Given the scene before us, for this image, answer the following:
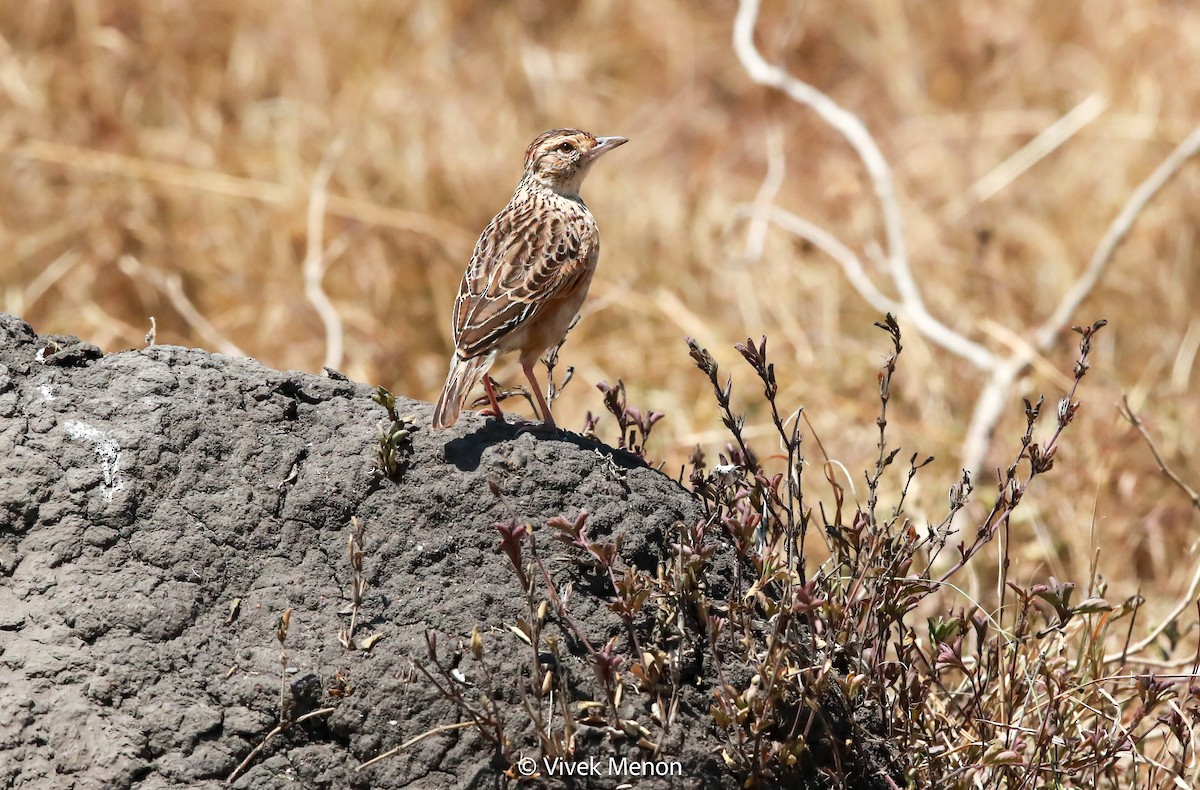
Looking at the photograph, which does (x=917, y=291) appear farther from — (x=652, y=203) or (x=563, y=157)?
(x=563, y=157)

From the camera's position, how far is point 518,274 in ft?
14.8

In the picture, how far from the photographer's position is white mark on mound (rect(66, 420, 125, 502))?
354cm

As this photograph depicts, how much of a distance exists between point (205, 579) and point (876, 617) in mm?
1761

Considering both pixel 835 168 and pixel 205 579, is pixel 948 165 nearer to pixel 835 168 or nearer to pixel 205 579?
pixel 835 168

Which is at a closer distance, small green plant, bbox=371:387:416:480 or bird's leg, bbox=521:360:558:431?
small green plant, bbox=371:387:416:480

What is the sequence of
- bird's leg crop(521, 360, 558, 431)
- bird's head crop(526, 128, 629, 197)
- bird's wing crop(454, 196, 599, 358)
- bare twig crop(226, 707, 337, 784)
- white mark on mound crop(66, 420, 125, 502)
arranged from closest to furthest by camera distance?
1. bare twig crop(226, 707, 337, 784)
2. white mark on mound crop(66, 420, 125, 502)
3. bird's leg crop(521, 360, 558, 431)
4. bird's wing crop(454, 196, 599, 358)
5. bird's head crop(526, 128, 629, 197)

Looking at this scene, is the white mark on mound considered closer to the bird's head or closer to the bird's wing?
the bird's wing

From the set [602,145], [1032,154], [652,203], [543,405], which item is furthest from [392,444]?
[1032,154]

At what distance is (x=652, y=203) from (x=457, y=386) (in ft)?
19.5

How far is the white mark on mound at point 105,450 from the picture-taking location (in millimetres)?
3545

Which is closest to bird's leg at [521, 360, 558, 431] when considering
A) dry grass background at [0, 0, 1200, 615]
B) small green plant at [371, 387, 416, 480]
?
small green plant at [371, 387, 416, 480]

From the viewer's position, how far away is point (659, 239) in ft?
30.1

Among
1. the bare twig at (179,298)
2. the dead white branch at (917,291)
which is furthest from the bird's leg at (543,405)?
the bare twig at (179,298)

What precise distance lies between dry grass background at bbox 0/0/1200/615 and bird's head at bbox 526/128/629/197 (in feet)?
6.00
